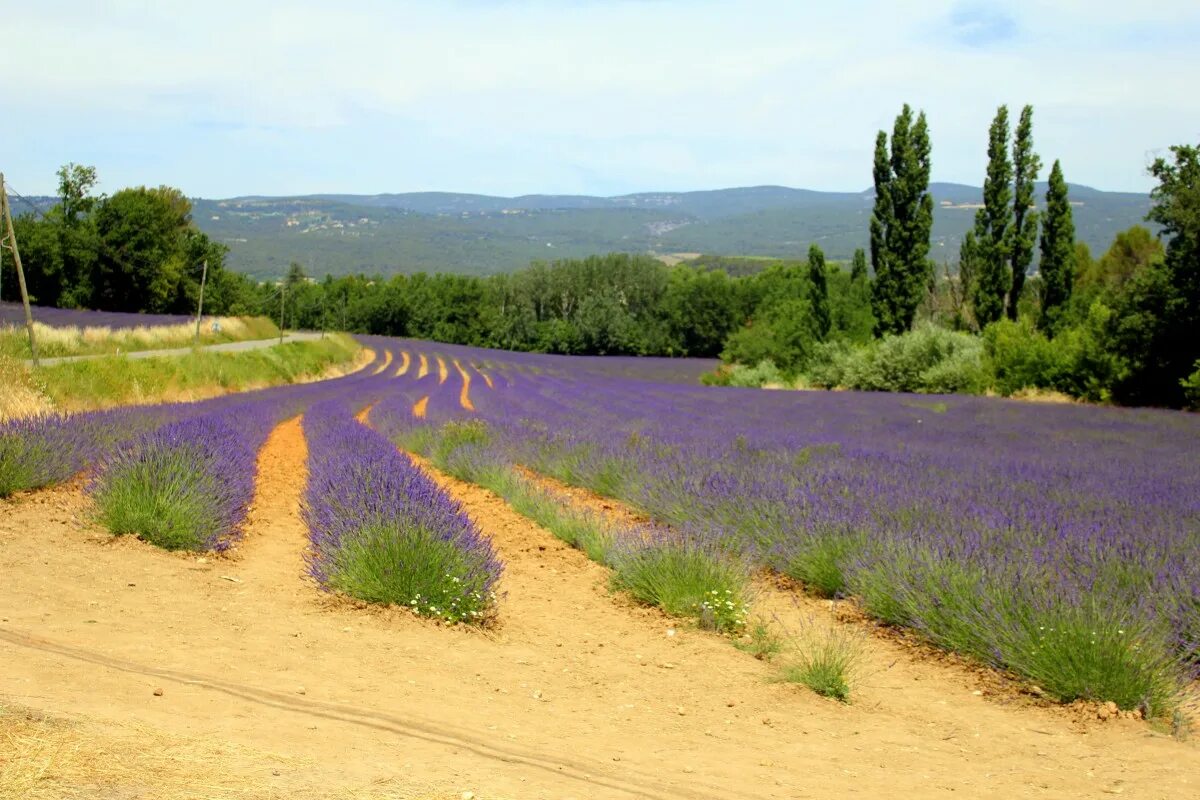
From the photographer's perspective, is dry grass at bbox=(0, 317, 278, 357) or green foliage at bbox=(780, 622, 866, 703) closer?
green foliage at bbox=(780, 622, 866, 703)

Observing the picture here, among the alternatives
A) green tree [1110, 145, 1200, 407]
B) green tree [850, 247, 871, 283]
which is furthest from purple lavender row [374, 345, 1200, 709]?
green tree [850, 247, 871, 283]

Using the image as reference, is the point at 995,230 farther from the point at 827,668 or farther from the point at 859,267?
the point at 827,668

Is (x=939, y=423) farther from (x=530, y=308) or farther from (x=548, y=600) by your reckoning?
Answer: (x=530, y=308)

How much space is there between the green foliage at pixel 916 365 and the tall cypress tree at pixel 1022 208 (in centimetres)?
429

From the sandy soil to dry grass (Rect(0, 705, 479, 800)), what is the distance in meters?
0.04

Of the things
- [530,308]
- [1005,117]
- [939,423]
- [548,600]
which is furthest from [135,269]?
[548,600]

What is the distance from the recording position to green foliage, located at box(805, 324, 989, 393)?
35812 millimetres

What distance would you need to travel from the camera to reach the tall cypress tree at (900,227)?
4281 cm

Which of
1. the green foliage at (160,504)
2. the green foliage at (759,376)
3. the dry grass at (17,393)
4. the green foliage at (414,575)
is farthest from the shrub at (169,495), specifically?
the green foliage at (759,376)

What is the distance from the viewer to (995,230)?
41156 mm

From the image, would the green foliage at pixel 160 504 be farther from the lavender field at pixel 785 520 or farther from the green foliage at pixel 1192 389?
the green foliage at pixel 1192 389

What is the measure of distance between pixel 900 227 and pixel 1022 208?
15.4 feet

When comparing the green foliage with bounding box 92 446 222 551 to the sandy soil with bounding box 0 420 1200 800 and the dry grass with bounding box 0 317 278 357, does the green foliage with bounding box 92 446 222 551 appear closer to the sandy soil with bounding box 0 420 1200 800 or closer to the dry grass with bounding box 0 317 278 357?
the sandy soil with bounding box 0 420 1200 800

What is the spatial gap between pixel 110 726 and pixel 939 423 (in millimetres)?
18331
